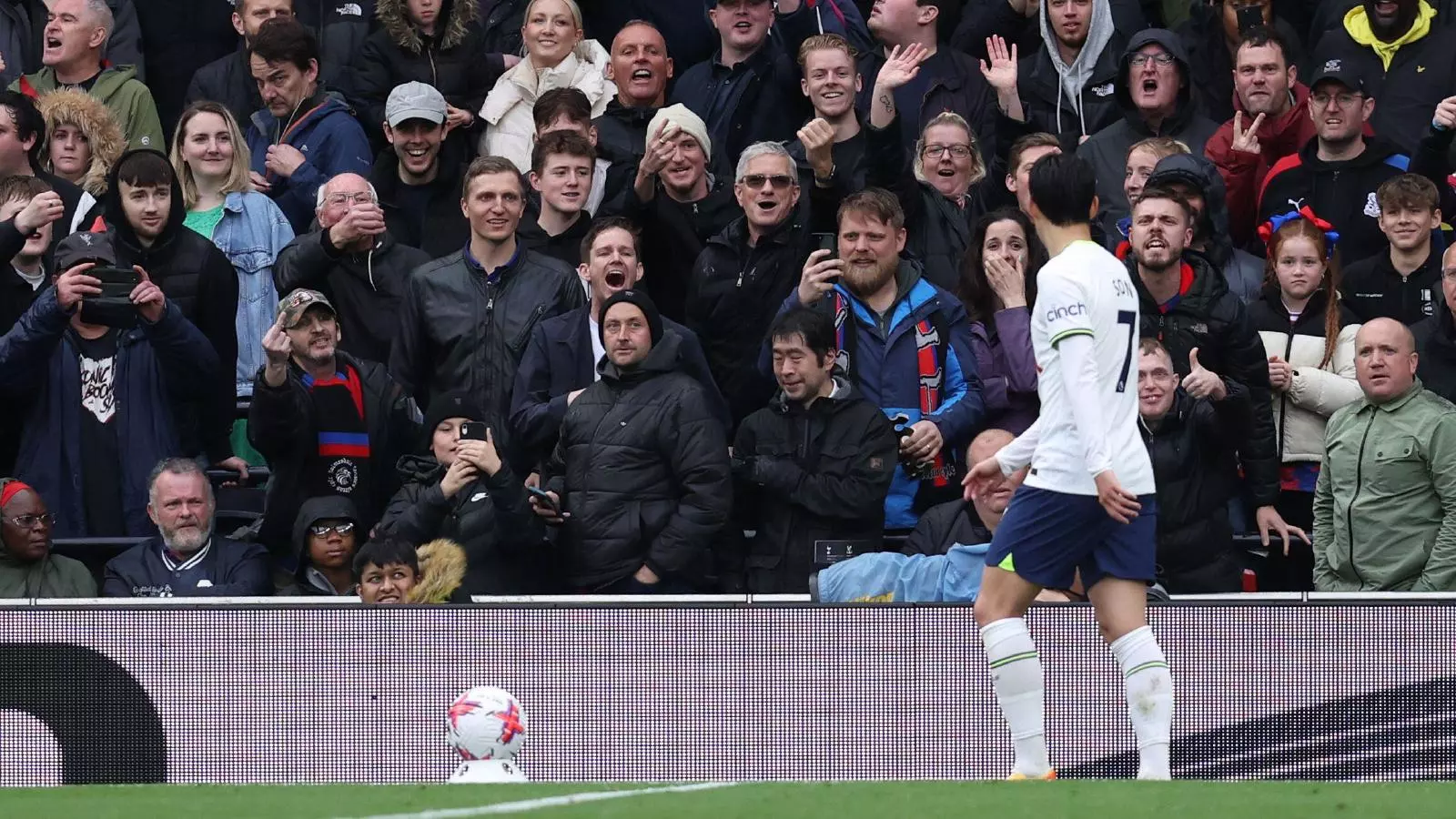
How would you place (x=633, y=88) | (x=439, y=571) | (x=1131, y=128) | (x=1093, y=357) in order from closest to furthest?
(x=1093, y=357), (x=439, y=571), (x=1131, y=128), (x=633, y=88)

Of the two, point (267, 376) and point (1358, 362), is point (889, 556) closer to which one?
point (1358, 362)

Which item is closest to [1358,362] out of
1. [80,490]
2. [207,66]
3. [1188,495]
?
[1188,495]

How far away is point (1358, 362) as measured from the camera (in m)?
9.21

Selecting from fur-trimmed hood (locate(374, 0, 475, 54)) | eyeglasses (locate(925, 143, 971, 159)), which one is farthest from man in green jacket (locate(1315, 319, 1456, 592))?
fur-trimmed hood (locate(374, 0, 475, 54))

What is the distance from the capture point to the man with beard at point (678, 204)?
35.0 feet

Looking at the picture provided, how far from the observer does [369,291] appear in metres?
10.7

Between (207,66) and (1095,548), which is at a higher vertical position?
(207,66)

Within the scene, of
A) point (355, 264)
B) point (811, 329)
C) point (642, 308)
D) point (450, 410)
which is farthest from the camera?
point (355, 264)

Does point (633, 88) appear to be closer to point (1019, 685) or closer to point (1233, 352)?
point (1233, 352)

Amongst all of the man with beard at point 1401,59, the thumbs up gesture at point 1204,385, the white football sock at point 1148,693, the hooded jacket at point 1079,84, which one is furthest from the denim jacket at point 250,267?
the man with beard at point 1401,59

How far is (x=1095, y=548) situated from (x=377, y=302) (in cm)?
491

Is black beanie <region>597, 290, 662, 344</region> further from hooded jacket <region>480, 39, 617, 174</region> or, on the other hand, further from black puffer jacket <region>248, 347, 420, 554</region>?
hooded jacket <region>480, 39, 617, 174</region>

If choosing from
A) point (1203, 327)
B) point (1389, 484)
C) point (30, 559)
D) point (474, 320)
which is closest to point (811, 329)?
point (1203, 327)

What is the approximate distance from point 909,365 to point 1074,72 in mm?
2836
